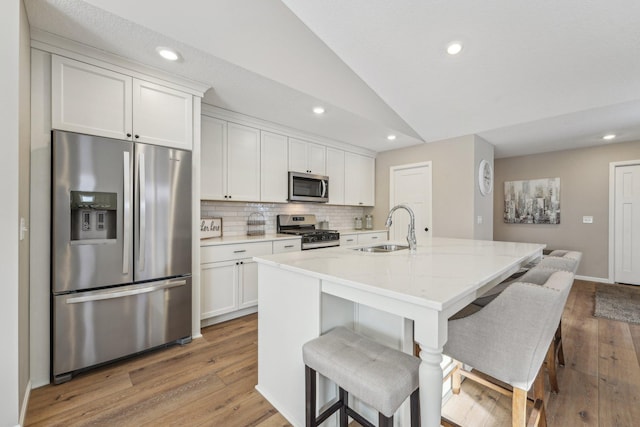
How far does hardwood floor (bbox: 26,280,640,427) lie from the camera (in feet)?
4.96

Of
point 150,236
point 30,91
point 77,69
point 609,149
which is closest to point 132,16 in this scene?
point 77,69

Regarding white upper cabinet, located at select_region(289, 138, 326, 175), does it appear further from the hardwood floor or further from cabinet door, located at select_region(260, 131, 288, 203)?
the hardwood floor

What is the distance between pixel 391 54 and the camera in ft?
8.59

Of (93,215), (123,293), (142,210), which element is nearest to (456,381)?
(123,293)

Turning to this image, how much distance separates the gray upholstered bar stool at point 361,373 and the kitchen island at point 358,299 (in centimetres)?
8

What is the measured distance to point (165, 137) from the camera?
2.27 m

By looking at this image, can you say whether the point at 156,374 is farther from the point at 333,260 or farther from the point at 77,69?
the point at 77,69

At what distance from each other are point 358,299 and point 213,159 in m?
2.55

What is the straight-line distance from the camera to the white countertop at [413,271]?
99 centimetres

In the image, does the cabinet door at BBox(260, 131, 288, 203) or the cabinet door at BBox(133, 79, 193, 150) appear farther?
the cabinet door at BBox(260, 131, 288, 203)

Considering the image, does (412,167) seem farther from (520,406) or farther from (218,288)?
(520,406)

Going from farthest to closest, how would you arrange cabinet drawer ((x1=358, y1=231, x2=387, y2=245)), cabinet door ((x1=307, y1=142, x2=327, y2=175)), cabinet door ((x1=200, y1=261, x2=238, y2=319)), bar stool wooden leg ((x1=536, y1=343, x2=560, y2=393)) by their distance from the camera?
cabinet drawer ((x1=358, y1=231, x2=387, y2=245)) < cabinet door ((x1=307, y1=142, x2=327, y2=175)) < cabinet door ((x1=200, y1=261, x2=238, y2=319)) < bar stool wooden leg ((x1=536, y1=343, x2=560, y2=393))

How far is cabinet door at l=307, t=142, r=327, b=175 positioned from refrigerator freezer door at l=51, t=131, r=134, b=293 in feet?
7.91

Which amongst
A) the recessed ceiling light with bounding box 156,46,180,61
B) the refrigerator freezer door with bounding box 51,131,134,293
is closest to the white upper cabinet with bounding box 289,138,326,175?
the recessed ceiling light with bounding box 156,46,180,61
